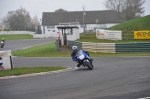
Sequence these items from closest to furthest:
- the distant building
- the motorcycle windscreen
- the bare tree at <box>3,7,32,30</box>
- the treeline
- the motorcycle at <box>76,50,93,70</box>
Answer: the motorcycle at <box>76,50,93,70</box>, the motorcycle windscreen, the bare tree at <box>3,7,32,30</box>, the treeline, the distant building

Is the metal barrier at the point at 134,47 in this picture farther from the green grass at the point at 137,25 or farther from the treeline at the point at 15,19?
the green grass at the point at 137,25

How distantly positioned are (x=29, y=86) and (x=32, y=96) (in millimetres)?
1793

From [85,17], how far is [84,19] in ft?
3.33

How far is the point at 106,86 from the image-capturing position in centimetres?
901

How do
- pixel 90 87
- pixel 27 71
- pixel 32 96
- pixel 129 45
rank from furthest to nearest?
pixel 129 45 < pixel 27 71 < pixel 90 87 < pixel 32 96

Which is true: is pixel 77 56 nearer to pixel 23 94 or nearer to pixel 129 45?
pixel 23 94

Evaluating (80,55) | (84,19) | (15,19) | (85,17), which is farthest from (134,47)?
(85,17)

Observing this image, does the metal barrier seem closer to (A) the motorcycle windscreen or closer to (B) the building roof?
(A) the motorcycle windscreen

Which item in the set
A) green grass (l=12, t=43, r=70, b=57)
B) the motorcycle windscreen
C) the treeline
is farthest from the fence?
the motorcycle windscreen

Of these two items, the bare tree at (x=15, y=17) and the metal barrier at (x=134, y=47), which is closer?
the bare tree at (x=15, y=17)

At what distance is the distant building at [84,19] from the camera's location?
84.7 m

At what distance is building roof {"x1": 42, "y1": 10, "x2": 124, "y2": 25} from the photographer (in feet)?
279

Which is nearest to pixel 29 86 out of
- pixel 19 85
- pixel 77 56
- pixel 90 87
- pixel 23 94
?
pixel 19 85

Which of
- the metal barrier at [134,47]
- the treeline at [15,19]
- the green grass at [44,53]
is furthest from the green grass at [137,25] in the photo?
the treeline at [15,19]
